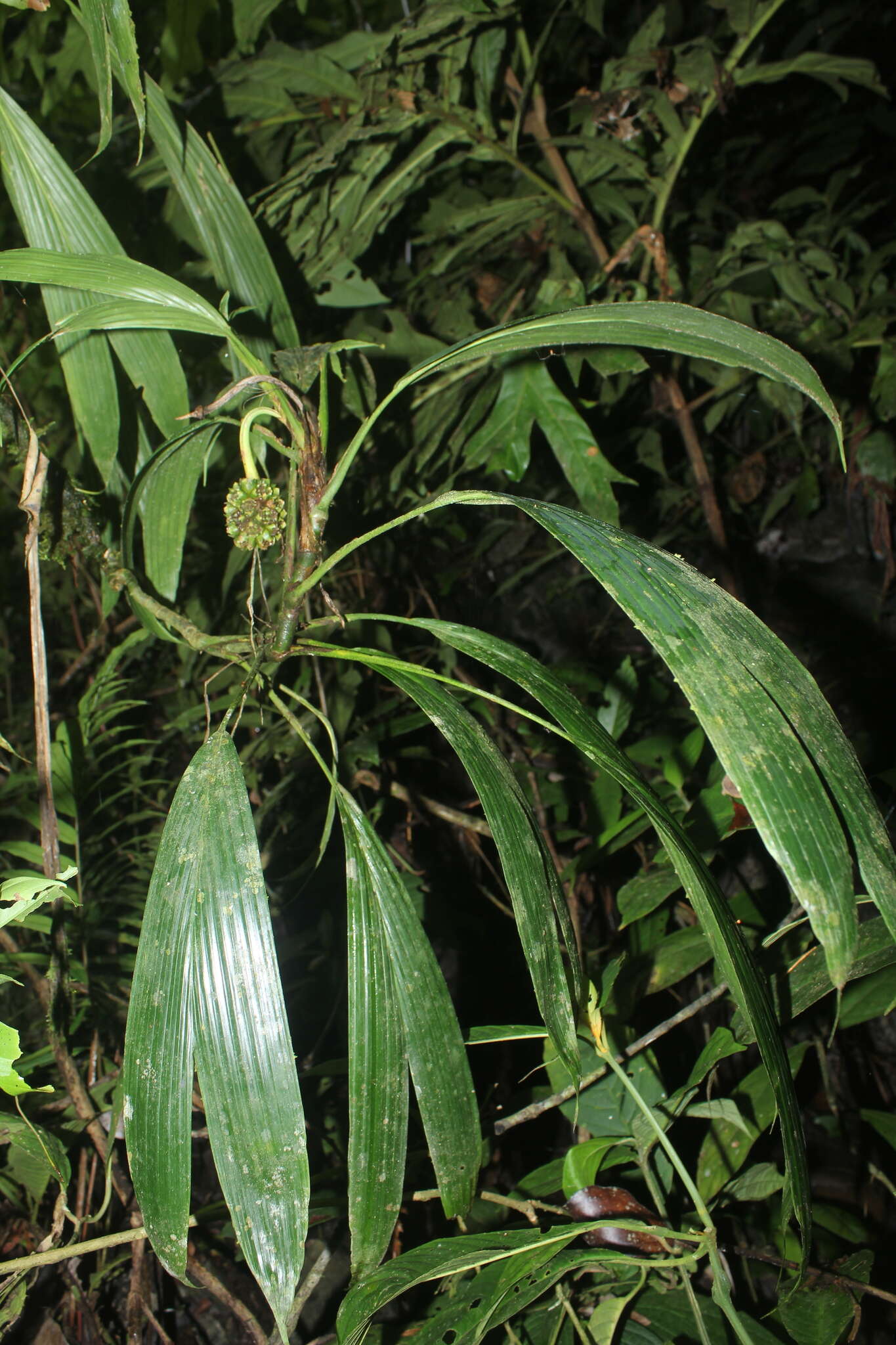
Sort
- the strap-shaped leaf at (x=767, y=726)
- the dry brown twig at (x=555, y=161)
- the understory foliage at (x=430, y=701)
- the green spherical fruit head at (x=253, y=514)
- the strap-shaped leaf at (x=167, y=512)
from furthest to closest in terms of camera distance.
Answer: the dry brown twig at (x=555, y=161) < the strap-shaped leaf at (x=167, y=512) < the green spherical fruit head at (x=253, y=514) < the understory foliage at (x=430, y=701) < the strap-shaped leaf at (x=767, y=726)

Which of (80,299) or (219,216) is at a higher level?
(219,216)

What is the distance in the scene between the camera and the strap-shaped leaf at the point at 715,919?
1.15ft

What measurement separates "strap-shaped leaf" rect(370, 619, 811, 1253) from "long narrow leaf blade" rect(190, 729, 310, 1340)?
20 cm

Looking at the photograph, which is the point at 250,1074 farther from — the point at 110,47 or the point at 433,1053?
the point at 110,47

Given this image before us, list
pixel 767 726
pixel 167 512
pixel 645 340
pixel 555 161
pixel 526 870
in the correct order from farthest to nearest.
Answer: pixel 555 161 < pixel 167 512 < pixel 645 340 < pixel 526 870 < pixel 767 726

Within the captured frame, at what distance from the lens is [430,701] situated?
0.49 metres

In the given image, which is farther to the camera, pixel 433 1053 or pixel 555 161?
pixel 555 161

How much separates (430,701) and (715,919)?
0.69 ft

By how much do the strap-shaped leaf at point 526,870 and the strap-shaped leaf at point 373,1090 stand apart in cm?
9

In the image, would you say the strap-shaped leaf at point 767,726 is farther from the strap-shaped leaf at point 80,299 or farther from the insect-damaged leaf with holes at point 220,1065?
the strap-shaped leaf at point 80,299

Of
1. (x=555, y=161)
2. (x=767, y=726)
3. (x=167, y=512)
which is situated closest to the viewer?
(x=767, y=726)

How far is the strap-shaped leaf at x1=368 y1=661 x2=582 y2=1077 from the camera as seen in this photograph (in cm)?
45

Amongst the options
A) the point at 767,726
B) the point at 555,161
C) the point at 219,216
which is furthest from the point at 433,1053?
the point at 555,161

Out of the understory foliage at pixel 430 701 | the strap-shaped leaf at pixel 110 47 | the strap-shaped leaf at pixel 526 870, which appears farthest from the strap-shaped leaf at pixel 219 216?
the strap-shaped leaf at pixel 526 870
